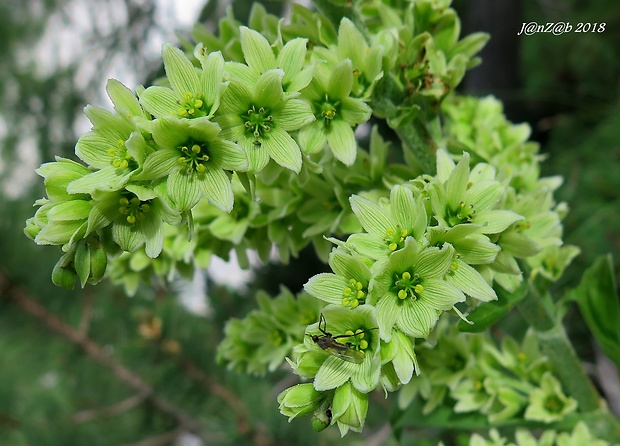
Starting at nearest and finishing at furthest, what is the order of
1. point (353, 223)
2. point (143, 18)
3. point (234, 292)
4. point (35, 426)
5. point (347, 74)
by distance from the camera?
point (347, 74) < point (353, 223) < point (35, 426) < point (234, 292) < point (143, 18)

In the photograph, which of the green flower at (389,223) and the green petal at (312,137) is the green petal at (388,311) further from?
the green petal at (312,137)

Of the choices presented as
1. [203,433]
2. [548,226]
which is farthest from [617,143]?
[203,433]

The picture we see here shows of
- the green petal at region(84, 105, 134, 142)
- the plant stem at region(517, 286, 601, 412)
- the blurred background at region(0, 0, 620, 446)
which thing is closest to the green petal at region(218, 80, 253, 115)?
the green petal at region(84, 105, 134, 142)

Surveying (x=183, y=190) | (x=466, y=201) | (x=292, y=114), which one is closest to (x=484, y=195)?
(x=466, y=201)

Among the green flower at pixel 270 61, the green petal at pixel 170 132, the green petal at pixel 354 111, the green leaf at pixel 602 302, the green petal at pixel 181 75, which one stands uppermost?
the green flower at pixel 270 61

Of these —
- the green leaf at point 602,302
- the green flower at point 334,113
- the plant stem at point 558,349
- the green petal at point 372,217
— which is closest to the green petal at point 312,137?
the green flower at point 334,113

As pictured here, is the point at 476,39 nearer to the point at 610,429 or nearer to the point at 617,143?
the point at 610,429

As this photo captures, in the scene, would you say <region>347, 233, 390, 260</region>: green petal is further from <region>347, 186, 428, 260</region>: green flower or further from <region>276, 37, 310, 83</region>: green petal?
<region>276, 37, 310, 83</region>: green petal

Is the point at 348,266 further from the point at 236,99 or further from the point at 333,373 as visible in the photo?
the point at 236,99
